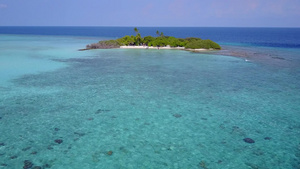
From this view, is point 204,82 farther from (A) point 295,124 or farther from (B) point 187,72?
(A) point 295,124

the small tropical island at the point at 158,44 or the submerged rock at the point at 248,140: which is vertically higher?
the small tropical island at the point at 158,44

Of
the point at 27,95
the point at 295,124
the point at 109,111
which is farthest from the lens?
the point at 27,95

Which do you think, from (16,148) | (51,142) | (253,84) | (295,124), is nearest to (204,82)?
(253,84)

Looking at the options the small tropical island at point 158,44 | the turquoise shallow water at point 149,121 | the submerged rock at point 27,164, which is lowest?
the submerged rock at point 27,164

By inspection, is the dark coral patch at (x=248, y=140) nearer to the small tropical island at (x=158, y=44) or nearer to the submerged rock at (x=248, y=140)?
the submerged rock at (x=248, y=140)

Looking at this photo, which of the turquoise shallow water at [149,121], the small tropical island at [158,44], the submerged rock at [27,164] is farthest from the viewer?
the small tropical island at [158,44]

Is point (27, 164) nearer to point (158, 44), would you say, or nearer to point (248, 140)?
point (248, 140)

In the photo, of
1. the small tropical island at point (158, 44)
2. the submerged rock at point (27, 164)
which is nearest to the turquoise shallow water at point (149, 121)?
the submerged rock at point (27, 164)

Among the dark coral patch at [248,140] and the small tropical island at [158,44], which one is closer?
the dark coral patch at [248,140]

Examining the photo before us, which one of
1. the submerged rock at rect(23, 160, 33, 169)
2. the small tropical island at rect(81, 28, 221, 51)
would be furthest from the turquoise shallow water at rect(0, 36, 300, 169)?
the small tropical island at rect(81, 28, 221, 51)
